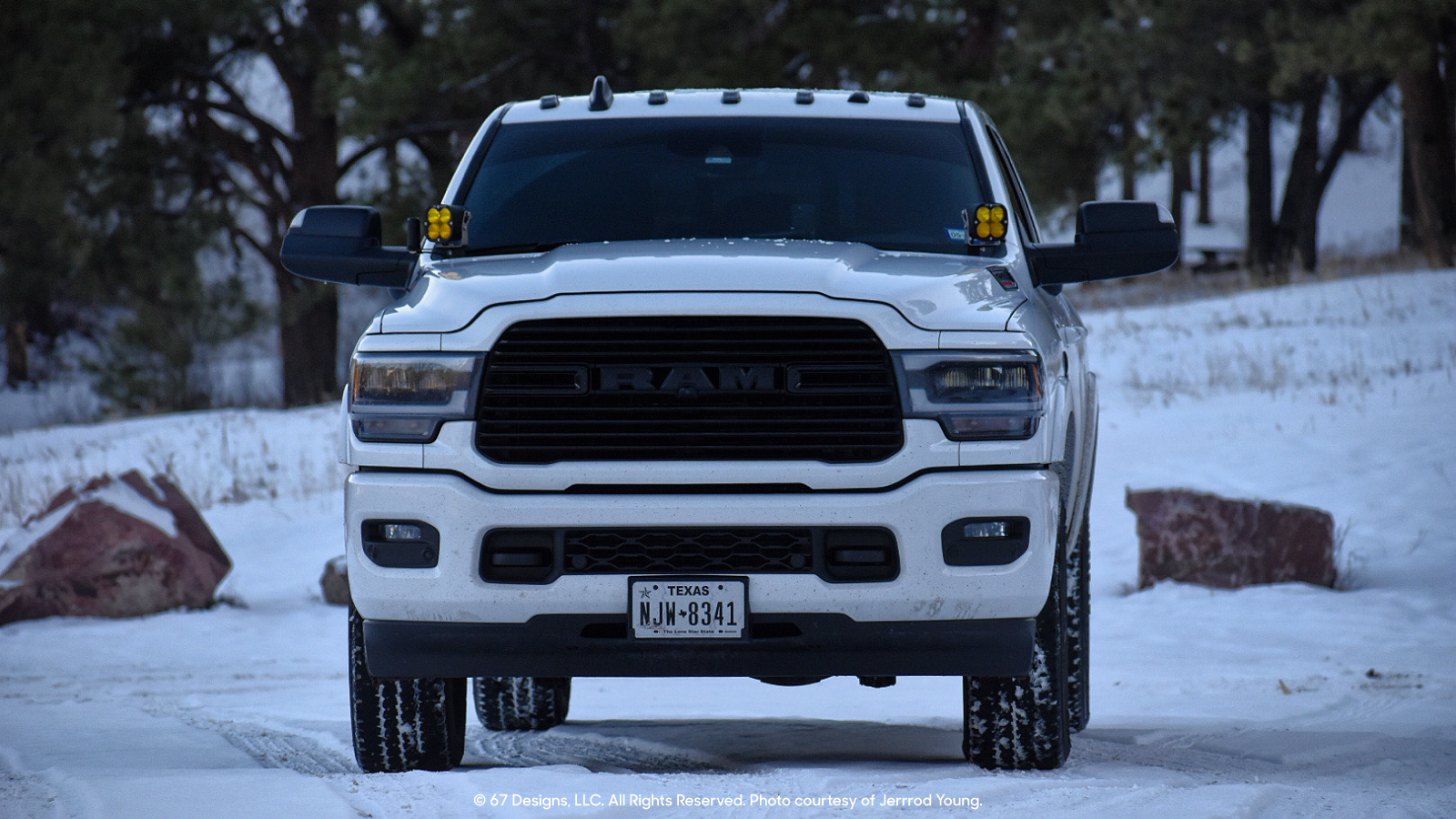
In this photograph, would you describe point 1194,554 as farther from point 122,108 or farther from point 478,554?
point 122,108

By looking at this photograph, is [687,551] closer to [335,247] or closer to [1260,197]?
[335,247]

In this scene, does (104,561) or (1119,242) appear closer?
(1119,242)

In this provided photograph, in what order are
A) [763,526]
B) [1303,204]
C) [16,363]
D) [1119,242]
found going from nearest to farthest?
[763,526] < [1119,242] < [1303,204] < [16,363]

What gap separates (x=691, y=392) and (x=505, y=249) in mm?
1308

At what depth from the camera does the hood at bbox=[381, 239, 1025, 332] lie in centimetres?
444

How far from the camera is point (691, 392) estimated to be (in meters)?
4.35

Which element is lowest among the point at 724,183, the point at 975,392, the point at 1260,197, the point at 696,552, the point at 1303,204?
the point at 696,552

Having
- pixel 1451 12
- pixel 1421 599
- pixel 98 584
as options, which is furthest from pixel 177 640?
pixel 1451 12

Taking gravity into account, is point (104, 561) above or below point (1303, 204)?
below

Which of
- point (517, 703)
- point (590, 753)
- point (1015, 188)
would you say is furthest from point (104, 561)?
point (1015, 188)

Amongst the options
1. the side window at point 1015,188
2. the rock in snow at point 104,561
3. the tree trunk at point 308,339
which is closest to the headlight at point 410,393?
the side window at point 1015,188

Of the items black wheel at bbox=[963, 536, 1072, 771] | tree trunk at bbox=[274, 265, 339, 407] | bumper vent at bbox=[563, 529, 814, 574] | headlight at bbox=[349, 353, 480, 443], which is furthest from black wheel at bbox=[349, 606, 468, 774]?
tree trunk at bbox=[274, 265, 339, 407]

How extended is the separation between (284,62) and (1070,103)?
39.8 feet

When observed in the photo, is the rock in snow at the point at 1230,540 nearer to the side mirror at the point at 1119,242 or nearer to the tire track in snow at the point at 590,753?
the tire track in snow at the point at 590,753
